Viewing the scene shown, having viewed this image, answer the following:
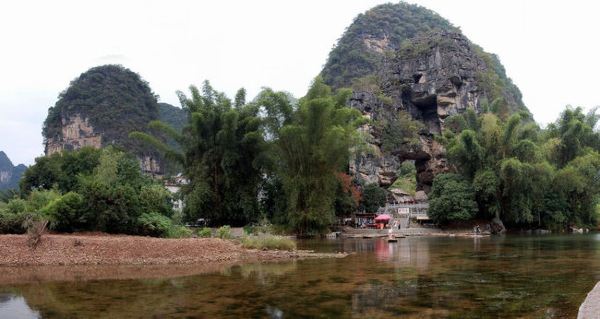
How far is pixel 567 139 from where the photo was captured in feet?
146

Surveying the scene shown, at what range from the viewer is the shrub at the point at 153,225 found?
19.4 meters

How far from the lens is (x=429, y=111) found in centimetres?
5891

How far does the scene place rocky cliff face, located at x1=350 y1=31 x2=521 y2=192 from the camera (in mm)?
53312

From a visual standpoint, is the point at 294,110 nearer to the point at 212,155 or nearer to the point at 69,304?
the point at 212,155

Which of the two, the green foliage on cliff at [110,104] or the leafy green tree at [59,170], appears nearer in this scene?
the leafy green tree at [59,170]

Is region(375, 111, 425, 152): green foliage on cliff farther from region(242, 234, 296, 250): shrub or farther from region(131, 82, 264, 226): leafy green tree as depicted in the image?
region(242, 234, 296, 250): shrub

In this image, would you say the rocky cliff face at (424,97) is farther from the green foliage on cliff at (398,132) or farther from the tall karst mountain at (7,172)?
the tall karst mountain at (7,172)

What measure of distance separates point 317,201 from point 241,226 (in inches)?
235

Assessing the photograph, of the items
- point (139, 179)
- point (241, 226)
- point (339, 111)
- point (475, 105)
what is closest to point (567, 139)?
point (475, 105)

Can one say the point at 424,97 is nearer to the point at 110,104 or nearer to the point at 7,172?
the point at 110,104

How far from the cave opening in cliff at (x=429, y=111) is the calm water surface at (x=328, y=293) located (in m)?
43.3

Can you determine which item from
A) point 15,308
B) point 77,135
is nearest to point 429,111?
point 15,308

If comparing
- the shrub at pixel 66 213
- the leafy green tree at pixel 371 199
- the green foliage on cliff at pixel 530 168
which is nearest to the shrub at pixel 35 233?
the shrub at pixel 66 213

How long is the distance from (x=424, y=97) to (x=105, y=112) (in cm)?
5541
